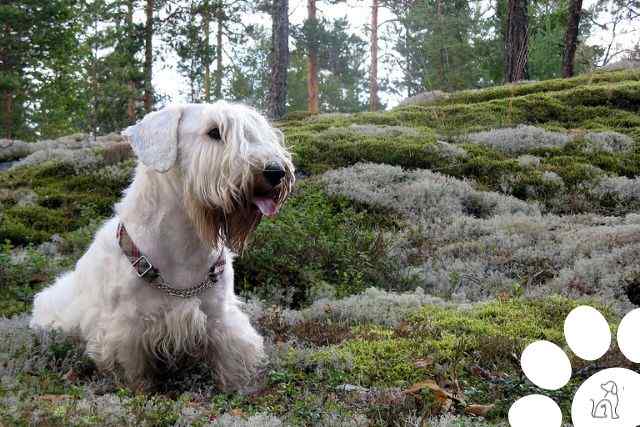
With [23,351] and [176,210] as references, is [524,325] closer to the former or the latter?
[176,210]

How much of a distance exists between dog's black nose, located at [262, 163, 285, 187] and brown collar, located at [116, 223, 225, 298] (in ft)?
2.50

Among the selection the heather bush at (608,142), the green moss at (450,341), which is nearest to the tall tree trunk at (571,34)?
the heather bush at (608,142)

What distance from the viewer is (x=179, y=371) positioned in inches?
167

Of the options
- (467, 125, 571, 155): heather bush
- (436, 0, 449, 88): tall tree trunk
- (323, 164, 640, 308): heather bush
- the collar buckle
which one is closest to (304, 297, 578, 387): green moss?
(323, 164, 640, 308): heather bush

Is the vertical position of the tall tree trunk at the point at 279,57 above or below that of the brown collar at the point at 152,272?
above

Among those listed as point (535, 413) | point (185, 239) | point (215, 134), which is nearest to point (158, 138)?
point (215, 134)

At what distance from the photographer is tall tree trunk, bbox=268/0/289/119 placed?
17.4 metres

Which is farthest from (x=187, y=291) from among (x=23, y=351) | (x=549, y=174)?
(x=549, y=174)

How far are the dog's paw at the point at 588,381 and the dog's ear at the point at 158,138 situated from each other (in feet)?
7.37

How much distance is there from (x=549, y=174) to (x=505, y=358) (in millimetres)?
6018

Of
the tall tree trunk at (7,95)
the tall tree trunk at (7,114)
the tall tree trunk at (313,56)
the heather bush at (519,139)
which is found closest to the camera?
the heather bush at (519,139)

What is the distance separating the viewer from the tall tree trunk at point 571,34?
17609 millimetres

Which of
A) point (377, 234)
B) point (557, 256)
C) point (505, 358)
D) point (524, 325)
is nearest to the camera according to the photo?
point (505, 358)

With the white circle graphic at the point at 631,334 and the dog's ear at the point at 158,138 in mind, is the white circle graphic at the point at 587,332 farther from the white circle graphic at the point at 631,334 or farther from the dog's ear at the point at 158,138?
the dog's ear at the point at 158,138
